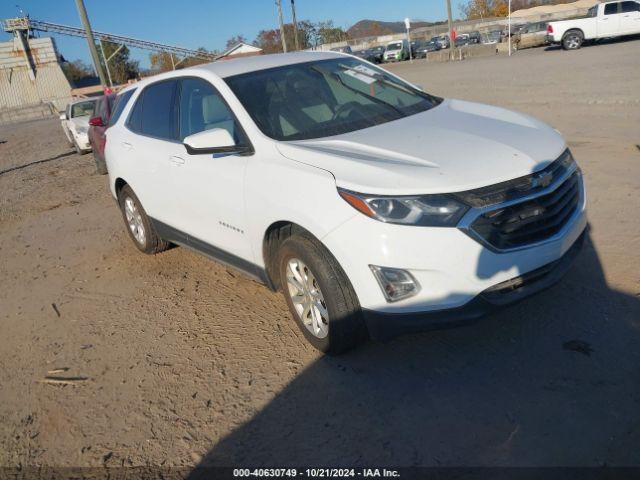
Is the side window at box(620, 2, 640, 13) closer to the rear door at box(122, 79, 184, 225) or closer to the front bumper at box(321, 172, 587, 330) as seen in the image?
the rear door at box(122, 79, 184, 225)

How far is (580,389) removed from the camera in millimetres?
2857

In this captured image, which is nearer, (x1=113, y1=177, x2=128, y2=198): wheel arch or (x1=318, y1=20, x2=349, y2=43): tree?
(x1=113, y1=177, x2=128, y2=198): wheel arch

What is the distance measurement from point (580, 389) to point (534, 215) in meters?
0.92

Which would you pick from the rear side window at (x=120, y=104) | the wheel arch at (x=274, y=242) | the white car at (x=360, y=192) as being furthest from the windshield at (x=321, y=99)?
the rear side window at (x=120, y=104)

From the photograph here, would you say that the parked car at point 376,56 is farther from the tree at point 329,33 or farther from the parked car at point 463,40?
the tree at point 329,33

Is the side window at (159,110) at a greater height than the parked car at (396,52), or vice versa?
the side window at (159,110)

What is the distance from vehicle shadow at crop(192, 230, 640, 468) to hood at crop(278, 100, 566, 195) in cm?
80

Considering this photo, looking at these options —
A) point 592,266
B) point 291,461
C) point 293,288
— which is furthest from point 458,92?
point 291,461

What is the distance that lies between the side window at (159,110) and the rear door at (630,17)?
2786 cm

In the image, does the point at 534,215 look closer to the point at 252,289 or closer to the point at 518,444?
the point at 518,444

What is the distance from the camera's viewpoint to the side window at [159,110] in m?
4.68

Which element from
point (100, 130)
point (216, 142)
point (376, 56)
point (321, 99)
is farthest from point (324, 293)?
point (376, 56)

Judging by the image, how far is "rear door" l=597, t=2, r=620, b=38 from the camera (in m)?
26.4

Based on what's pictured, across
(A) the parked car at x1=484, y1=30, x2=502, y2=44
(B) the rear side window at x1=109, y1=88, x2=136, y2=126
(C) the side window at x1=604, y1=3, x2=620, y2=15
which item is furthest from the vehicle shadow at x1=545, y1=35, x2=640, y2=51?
(B) the rear side window at x1=109, y1=88, x2=136, y2=126
